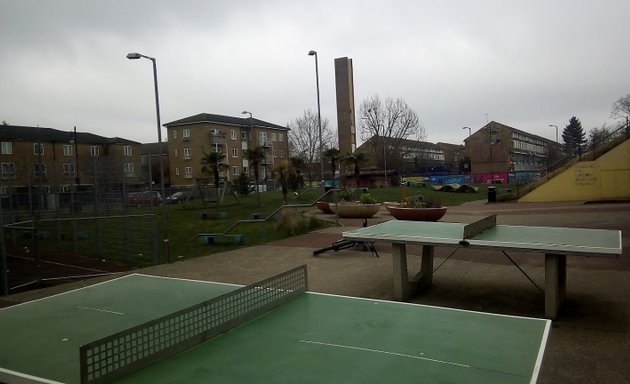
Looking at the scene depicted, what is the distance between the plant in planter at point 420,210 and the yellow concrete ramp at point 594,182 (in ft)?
47.5

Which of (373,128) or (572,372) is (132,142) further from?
(572,372)

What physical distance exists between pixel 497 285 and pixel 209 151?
6122 cm

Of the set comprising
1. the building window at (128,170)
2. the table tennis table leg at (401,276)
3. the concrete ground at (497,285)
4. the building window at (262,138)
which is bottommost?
the concrete ground at (497,285)

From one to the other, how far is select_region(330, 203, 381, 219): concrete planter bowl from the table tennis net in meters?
16.5

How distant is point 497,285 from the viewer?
26.1 feet

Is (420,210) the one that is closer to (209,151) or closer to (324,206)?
(324,206)

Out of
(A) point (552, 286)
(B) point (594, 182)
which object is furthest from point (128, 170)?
(B) point (594, 182)

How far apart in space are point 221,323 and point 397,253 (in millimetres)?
4470

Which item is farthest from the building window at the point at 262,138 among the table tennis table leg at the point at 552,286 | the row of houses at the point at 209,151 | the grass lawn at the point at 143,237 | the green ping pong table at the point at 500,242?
the table tennis table leg at the point at 552,286

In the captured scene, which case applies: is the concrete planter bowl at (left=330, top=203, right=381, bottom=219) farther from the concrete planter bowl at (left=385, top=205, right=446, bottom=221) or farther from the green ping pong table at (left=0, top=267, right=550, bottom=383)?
the green ping pong table at (left=0, top=267, right=550, bottom=383)

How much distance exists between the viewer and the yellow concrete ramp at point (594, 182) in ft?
88.1

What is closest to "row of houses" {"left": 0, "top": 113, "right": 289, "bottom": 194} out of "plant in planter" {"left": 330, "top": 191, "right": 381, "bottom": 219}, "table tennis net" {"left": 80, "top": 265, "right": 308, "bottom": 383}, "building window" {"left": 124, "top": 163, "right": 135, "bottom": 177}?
"building window" {"left": 124, "top": 163, "right": 135, "bottom": 177}

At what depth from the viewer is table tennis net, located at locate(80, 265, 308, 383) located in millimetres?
2301

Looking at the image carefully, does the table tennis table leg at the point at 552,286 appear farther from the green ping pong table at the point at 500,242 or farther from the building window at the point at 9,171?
the building window at the point at 9,171
